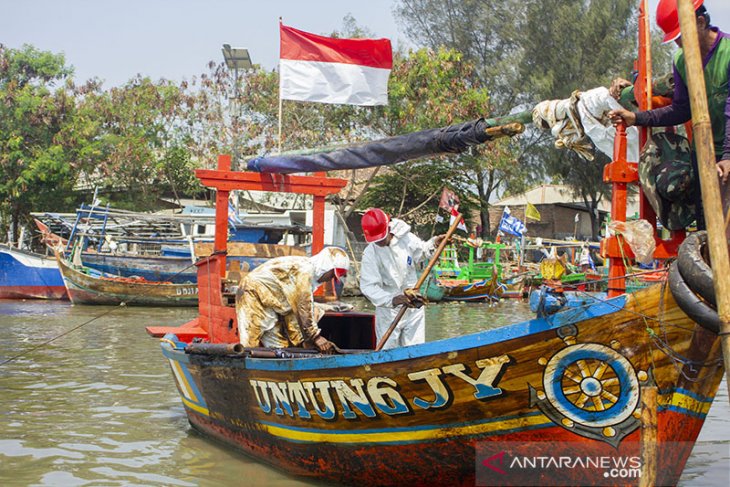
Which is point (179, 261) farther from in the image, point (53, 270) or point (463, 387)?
point (463, 387)

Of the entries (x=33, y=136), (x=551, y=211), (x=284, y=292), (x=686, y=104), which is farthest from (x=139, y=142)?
(x=686, y=104)

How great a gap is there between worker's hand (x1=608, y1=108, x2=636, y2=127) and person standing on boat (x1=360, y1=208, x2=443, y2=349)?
221 cm

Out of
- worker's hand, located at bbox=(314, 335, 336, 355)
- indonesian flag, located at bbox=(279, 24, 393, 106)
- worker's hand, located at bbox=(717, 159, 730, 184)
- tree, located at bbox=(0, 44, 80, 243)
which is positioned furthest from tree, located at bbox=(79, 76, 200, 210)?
worker's hand, located at bbox=(717, 159, 730, 184)

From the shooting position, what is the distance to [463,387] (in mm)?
4215

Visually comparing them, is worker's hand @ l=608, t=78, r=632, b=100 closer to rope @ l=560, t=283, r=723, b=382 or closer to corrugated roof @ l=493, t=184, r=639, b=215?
rope @ l=560, t=283, r=723, b=382

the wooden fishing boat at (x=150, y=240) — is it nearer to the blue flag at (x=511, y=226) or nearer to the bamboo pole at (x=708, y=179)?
the blue flag at (x=511, y=226)

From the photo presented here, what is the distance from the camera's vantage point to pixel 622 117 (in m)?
4.09

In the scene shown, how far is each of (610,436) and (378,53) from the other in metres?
5.31

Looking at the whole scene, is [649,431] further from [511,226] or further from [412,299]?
[511,226]

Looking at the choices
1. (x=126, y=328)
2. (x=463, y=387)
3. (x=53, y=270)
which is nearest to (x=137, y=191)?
(x=53, y=270)

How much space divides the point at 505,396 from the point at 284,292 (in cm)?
238

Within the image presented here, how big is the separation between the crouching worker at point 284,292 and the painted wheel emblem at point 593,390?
233 centimetres

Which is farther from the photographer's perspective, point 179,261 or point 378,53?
point 179,261

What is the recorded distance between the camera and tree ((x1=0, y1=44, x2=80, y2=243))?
1006 inches
